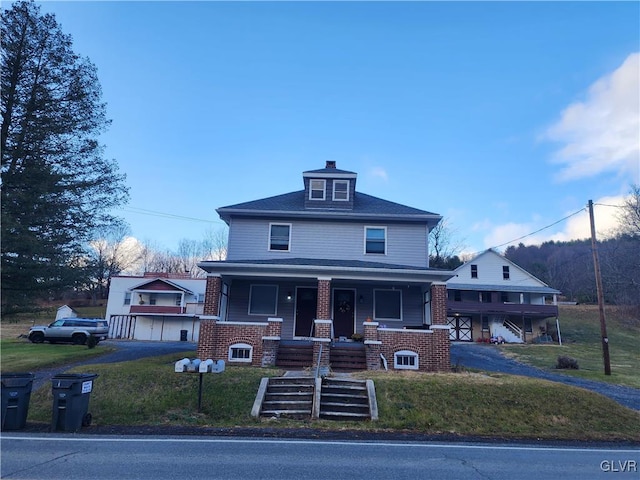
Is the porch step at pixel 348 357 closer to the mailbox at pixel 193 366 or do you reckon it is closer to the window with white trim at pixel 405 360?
the window with white trim at pixel 405 360

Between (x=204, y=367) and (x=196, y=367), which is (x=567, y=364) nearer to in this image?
(x=204, y=367)

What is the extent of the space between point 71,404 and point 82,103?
1263 centimetres

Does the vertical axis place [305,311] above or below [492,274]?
below

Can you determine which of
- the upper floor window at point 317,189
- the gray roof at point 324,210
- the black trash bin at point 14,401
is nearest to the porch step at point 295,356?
the gray roof at point 324,210

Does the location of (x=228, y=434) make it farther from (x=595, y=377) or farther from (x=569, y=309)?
(x=569, y=309)

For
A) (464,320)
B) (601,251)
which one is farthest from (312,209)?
(601,251)

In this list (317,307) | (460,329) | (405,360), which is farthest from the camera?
(460,329)

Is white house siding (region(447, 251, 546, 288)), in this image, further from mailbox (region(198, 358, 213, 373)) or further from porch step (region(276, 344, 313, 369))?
mailbox (region(198, 358, 213, 373))

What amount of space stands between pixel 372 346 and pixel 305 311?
4387 mm

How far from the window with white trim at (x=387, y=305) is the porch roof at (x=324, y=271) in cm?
264

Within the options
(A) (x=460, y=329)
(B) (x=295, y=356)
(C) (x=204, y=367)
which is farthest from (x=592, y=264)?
(C) (x=204, y=367)

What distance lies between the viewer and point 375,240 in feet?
57.8

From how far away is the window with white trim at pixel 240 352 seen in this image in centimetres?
1388

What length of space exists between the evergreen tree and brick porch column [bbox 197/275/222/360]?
17.1 feet
